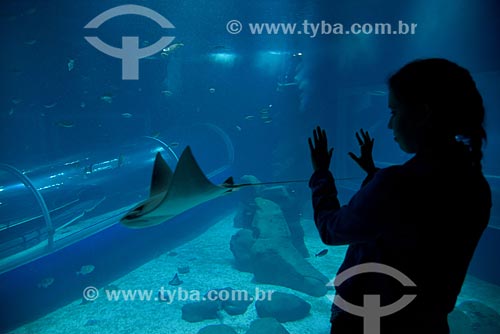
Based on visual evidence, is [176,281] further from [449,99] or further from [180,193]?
[449,99]

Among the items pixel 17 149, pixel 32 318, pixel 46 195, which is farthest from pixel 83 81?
pixel 32 318

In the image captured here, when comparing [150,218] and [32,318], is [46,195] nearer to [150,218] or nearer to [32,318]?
[32,318]

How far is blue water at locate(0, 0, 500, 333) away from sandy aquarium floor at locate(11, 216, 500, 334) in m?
0.53

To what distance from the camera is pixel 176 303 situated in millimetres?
6020

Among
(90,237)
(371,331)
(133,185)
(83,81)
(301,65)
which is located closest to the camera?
(371,331)

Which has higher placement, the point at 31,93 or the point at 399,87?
the point at 31,93

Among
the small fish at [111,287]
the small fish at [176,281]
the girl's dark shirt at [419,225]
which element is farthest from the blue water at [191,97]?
the girl's dark shirt at [419,225]

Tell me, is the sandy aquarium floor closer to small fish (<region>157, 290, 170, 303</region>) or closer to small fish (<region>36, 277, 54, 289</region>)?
small fish (<region>157, 290, 170, 303</region>)

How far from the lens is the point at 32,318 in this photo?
572cm

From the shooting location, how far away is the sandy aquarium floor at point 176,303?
5180 millimetres

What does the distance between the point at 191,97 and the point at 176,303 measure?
46.1ft

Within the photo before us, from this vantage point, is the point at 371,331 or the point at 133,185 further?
the point at 133,185

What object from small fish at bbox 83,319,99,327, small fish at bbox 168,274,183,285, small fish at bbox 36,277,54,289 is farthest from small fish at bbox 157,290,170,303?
small fish at bbox 36,277,54,289

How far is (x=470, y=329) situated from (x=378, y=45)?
890 cm
